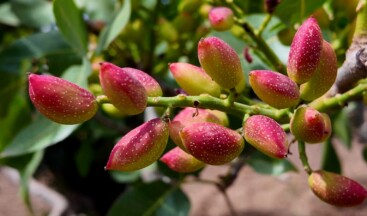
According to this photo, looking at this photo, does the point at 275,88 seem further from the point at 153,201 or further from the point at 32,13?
the point at 32,13

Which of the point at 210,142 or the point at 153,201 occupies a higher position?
the point at 210,142

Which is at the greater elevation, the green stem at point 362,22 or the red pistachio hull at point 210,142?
the green stem at point 362,22

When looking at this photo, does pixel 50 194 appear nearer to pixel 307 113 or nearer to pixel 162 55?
pixel 162 55

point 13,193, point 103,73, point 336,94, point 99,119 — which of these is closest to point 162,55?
point 99,119

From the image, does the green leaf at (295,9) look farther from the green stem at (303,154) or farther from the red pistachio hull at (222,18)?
the green stem at (303,154)

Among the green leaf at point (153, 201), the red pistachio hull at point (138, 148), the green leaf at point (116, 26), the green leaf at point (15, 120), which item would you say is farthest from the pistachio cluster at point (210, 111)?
the green leaf at point (15, 120)

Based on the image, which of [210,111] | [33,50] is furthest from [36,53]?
[210,111]
